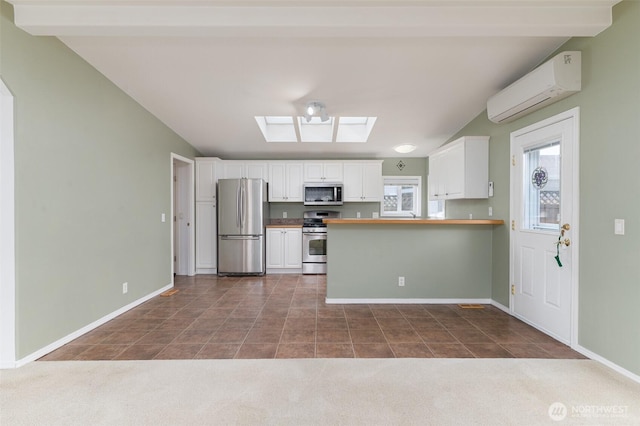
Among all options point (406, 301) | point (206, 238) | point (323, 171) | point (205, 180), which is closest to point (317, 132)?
point (323, 171)

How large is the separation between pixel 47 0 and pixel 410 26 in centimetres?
262

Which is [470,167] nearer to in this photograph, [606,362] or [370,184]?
[370,184]

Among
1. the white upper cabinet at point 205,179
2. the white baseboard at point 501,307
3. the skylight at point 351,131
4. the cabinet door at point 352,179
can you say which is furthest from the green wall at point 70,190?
the white baseboard at point 501,307

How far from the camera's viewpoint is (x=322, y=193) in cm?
564

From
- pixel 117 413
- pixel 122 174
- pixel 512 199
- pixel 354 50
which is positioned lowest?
pixel 117 413

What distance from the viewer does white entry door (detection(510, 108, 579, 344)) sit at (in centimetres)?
251

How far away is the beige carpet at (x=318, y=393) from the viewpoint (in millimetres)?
1641

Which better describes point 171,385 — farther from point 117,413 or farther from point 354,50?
point 354,50

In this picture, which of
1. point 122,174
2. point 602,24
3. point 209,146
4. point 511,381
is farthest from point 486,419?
point 209,146

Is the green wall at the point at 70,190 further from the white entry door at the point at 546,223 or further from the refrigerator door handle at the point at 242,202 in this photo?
the white entry door at the point at 546,223

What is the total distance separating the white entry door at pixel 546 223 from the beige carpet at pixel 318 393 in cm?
60

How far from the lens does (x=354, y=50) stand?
8.87 ft

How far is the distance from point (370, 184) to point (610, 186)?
3.71 meters

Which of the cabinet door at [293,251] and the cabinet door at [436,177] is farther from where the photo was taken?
the cabinet door at [293,251]
